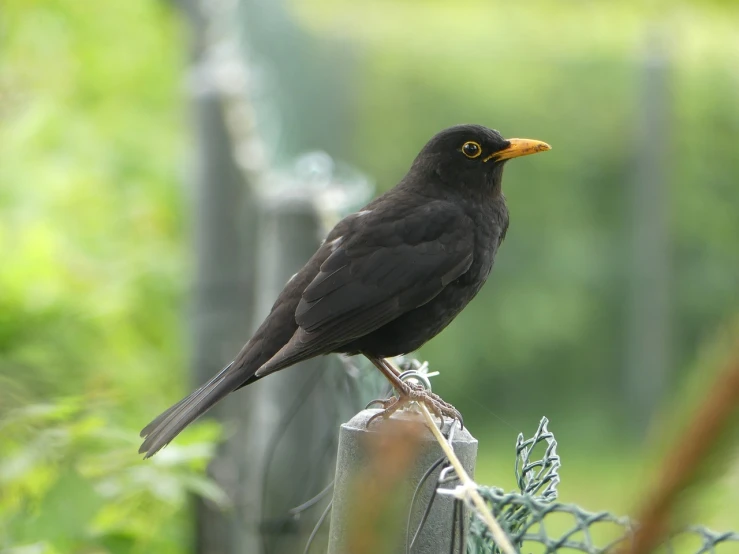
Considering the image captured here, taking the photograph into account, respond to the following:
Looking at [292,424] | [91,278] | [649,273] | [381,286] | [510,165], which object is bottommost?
[292,424]

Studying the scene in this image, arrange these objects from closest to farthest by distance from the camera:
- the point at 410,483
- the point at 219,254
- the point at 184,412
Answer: the point at 410,483 → the point at 184,412 → the point at 219,254

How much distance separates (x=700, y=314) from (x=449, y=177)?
267 inches

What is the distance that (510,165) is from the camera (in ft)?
31.8

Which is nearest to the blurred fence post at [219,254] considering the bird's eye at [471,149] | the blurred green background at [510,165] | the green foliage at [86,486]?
the blurred green background at [510,165]

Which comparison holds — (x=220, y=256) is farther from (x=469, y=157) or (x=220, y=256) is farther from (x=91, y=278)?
(x=469, y=157)

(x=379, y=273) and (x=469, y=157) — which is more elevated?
(x=469, y=157)

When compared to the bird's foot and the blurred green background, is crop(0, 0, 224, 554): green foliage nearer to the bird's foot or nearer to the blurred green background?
the blurred green background

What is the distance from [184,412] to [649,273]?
7683 millimetres

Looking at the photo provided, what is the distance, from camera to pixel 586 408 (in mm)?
9734

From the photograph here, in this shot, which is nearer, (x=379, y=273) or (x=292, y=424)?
(x=379, y=273)

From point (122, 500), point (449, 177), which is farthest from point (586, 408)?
point (122, 500)

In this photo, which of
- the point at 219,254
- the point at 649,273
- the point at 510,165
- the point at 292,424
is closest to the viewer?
the point at 292,424

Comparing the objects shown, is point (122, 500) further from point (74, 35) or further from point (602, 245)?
point (602, 245)

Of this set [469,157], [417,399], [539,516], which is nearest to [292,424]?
Result: [469,157]
